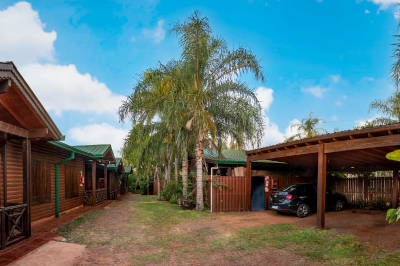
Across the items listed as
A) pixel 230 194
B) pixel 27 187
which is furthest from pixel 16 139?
pixel 230 194

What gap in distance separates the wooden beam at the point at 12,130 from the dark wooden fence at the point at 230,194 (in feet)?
27.6

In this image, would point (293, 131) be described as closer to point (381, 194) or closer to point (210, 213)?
point (381, 194)

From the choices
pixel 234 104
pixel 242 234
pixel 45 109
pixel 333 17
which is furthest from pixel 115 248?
pixel 333 17

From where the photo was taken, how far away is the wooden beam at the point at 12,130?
6.37 meters

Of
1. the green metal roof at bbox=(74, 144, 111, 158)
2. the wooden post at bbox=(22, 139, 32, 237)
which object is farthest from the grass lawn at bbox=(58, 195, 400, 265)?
the green metal roof at bbox=(74, 144, 111, 158)

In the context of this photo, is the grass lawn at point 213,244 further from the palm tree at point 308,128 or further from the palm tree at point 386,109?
the palm tree at point 308,128

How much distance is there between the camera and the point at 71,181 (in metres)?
14.1

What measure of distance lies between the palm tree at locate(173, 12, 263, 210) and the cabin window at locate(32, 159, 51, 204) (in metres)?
6.24

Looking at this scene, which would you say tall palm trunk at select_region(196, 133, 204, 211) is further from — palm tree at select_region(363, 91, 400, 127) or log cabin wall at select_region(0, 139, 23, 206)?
palm tree at select_region(363, 91, 400, 127)

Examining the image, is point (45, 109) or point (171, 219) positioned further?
point (171, 219)

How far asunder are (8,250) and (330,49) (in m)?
20.3

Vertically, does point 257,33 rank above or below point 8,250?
above

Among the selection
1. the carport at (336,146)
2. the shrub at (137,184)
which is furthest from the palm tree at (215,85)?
the shrub at (137,184)

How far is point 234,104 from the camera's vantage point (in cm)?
1330
